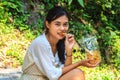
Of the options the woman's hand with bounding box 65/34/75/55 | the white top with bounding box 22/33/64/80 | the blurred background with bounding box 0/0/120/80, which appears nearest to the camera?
the white top with bounding box 22/33/64/80

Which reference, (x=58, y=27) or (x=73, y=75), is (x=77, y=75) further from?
(x=58, y=27)

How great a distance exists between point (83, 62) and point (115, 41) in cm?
461

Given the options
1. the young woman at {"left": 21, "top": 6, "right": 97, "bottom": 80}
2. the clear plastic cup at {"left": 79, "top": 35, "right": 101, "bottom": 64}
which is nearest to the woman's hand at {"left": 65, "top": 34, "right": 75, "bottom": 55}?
the young woman at {"left": 21, "top": 6, "right": 97, "bottom": 80}

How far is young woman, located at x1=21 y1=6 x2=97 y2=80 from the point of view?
305 centimetres

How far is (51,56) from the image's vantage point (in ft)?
10.2

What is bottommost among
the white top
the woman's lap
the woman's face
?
the woman's lap

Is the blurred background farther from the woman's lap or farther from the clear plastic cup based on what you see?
the clear plastic cup

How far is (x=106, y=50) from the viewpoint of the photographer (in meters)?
7.70

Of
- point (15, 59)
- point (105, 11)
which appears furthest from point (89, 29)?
point (15, 59)

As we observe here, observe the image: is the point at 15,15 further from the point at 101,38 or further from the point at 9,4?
the point at 101,38

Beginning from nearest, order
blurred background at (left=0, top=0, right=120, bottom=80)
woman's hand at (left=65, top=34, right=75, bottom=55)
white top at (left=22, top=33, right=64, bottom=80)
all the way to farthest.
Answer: white top at (left=22, top=33, right=64, bottom=80)
woman's hand at (left=65, top=34, right=75, bottom=55)
blurred background at (left=0, top=0, right=120, bottom=80)

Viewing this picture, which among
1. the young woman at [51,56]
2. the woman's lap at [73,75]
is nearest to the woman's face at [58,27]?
the young woman at [51,56]

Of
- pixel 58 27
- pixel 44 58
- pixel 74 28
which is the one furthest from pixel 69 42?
pixel 74 28

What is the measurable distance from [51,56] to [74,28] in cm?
472
